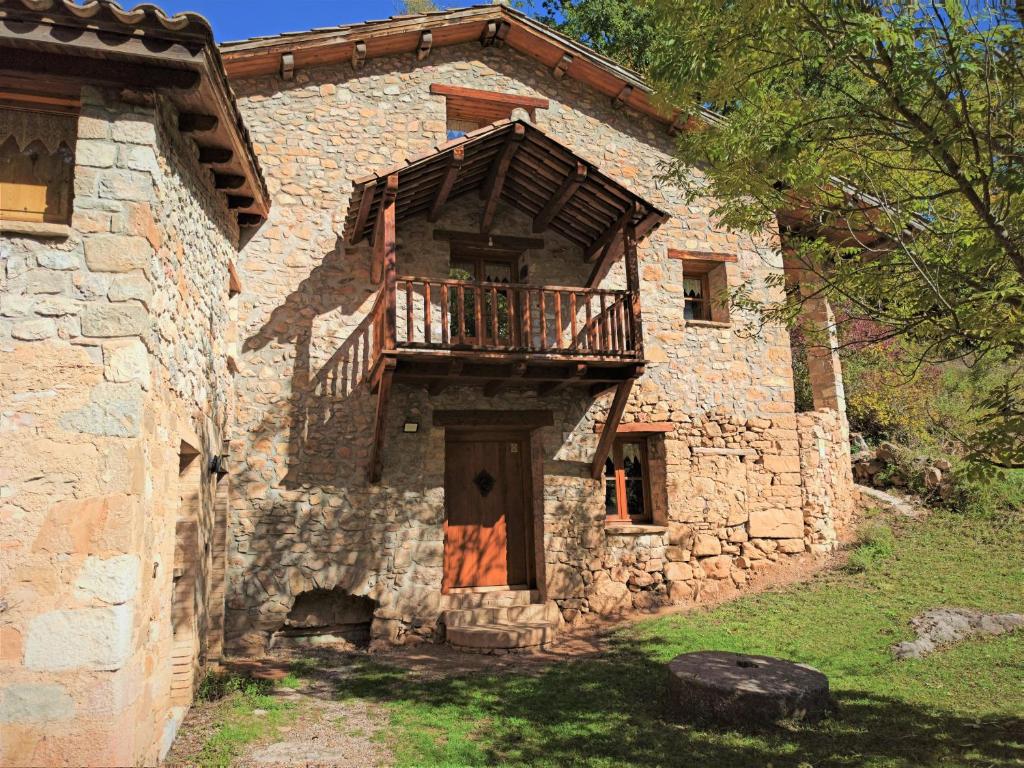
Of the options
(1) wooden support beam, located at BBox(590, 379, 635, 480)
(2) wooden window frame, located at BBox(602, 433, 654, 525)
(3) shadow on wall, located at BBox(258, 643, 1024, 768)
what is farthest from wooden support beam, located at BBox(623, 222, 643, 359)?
(3) shadow on wall, located at BBox(258, 643, 1024, 768)

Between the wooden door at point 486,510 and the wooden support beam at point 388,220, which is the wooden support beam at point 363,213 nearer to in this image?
the wooden support beam at point 388,220

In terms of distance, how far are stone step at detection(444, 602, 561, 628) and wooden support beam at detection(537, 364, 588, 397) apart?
258 centimetres

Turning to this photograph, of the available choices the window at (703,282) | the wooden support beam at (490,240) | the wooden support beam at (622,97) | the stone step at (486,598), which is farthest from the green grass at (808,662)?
the wooden support beam at (622,97)

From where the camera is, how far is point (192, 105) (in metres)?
4.72

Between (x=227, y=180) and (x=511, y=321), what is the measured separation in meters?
3.16

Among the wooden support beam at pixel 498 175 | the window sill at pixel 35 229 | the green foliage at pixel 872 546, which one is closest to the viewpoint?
the window sill at pixel 35 229

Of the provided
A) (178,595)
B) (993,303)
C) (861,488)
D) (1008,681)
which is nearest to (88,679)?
(178,595)

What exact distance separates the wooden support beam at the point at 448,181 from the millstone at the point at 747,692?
5.40m

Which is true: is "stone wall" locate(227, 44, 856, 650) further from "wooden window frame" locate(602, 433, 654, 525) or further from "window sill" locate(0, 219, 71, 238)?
"window sill" locate(0, 219, 71, 238)

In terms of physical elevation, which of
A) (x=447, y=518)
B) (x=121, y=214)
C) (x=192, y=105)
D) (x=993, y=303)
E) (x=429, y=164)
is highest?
(x=429, y=164)

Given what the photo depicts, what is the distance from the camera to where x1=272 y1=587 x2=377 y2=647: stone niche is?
25.4 feet

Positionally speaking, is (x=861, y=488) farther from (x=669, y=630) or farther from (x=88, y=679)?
(x=88, y=679)

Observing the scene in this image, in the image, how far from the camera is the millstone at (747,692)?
4.86 metres

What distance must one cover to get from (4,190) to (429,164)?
412 centimetres
